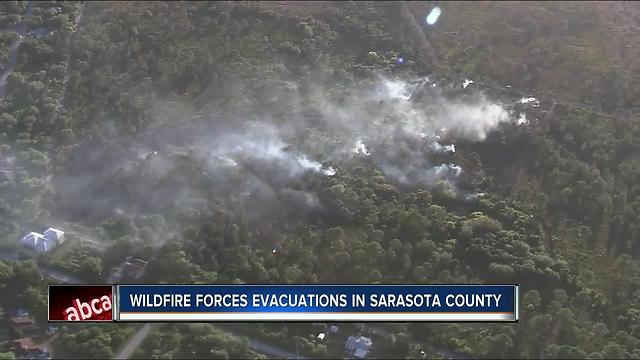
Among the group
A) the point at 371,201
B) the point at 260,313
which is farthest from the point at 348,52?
the point at 260,313

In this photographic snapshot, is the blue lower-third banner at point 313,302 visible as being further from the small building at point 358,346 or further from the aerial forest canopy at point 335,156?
the small building at point 358,346

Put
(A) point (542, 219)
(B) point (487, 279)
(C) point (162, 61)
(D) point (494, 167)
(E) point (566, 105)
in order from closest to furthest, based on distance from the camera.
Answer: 1. (B) point (487, 279)
2. (A) point (542, 219)
3. (D) point (494, 167)
4. (E) point (566, 105)
5. (C) point (162, 61)

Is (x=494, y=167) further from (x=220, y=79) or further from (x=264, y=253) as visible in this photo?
(x=220, y=79)

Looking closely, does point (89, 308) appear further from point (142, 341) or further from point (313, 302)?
point (313, 302)

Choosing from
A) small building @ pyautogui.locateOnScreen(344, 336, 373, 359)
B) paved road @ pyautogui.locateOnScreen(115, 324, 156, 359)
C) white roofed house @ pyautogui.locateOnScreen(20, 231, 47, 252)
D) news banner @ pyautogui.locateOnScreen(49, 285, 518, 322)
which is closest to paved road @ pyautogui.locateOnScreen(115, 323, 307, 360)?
paved road @ pyautogui.locateOnScreen(115, 324, 156, 359)

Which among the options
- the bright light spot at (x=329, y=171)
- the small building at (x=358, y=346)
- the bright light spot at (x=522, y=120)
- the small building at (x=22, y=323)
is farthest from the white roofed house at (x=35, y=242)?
the bright light spot at (x=522, y=120)

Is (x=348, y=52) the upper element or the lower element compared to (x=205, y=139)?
upper

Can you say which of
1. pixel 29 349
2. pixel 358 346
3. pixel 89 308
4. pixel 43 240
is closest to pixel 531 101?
pixel 358 346
